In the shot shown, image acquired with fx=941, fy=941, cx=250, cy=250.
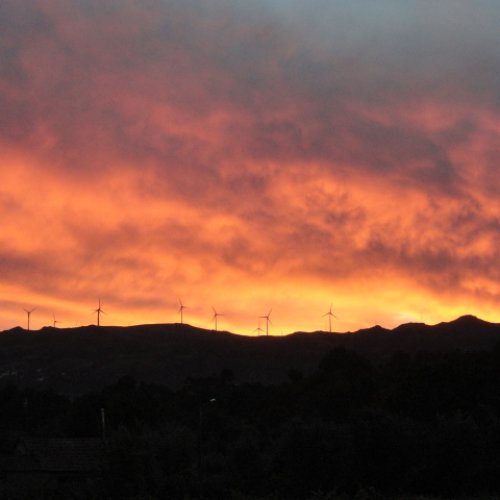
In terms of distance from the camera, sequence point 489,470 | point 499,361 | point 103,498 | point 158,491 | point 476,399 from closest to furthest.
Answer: point 103,498
point 158,491
point 489,470
point 476,399
point 499,361

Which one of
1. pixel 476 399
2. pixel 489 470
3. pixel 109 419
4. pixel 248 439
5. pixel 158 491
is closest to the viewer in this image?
pixel 158 491

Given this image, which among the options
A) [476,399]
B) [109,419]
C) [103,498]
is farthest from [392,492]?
[109,419]

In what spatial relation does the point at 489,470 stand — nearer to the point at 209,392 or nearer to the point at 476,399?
the point at 476,399

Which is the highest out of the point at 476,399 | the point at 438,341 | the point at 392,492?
the point at 438,341

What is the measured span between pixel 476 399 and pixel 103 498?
130ft

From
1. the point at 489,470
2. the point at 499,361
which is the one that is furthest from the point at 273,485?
the point at 499,361

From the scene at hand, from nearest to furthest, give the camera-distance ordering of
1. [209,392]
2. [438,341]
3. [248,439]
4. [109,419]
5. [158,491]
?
[158,491], [248,439], [109,419], [209,392], [438,341]

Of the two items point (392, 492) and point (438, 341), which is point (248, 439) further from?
point (438, 341)

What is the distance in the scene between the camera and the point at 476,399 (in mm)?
76750

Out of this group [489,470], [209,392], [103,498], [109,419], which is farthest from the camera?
[209,392]

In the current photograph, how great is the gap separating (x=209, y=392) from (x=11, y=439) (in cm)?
4738

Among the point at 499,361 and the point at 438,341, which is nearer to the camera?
the point at 499,361

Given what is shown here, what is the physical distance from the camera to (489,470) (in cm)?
5388

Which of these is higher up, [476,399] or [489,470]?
[476,399]
